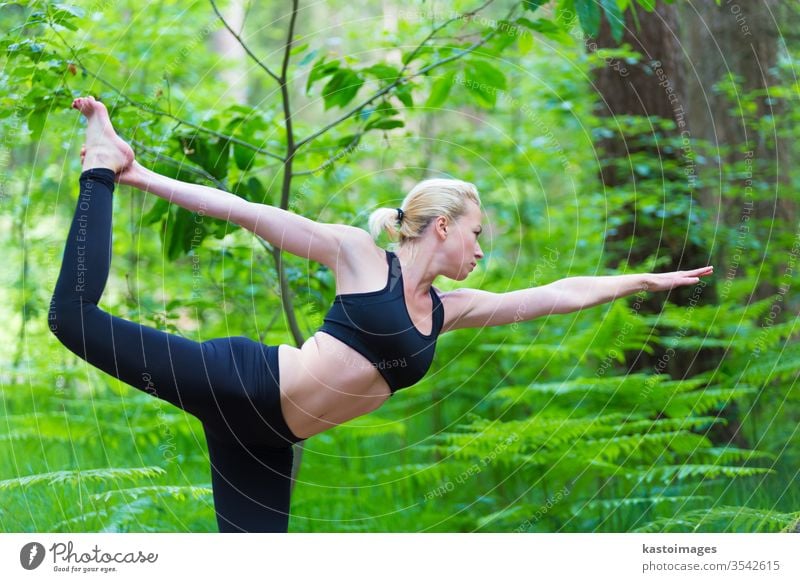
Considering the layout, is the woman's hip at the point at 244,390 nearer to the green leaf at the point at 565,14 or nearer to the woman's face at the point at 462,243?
the woman's face at the point at 462,243

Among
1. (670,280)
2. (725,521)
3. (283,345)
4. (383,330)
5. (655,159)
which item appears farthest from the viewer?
(655,159)

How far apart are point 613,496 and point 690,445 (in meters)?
0.56

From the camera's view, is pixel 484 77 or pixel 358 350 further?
pixel 484 77

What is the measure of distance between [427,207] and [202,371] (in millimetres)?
1025

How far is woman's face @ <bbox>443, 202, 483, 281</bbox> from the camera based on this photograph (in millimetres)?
3197

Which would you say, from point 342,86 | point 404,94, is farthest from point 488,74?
point 342,86

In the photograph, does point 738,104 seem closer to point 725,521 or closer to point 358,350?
point 725,521

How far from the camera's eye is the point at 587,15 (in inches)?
144

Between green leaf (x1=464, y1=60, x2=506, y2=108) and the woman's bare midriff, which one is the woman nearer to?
the woman's bare midriff

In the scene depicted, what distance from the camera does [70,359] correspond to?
7.26 metres

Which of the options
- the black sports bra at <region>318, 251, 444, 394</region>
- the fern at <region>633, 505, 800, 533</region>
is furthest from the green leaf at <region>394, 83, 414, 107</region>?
the fern at <region>633, 505, 800, 533</region>

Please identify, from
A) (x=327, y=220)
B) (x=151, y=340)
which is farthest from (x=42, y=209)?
(x=151, y=340)
